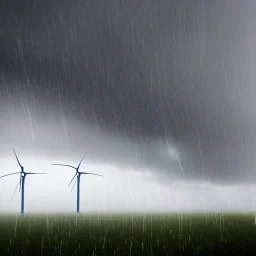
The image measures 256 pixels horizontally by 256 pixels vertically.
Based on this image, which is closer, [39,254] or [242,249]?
[39,254]

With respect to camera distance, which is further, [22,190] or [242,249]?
[22,190]

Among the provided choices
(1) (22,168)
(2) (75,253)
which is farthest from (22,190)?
(2) (75,253)

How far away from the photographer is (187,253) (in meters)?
75.0

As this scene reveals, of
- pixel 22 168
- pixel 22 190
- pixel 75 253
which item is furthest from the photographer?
pixel 22 190

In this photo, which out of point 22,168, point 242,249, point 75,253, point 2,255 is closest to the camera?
point 2,255

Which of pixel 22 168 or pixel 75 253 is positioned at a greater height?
pixel 22 168

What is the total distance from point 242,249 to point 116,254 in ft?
76.4

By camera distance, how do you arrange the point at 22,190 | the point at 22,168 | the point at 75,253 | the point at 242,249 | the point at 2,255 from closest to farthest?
the point at 2,255 < the point at 75,253 < the point at 242,249 < the point at 22,168 < the point at 22,190

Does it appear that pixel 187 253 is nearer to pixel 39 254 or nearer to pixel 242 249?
pixel 242 249

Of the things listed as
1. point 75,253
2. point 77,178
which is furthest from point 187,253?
point 77,178

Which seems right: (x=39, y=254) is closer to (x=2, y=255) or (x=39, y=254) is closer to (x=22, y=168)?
(x=2, y=255)

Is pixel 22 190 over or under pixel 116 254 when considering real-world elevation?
over

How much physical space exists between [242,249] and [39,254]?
118 ft

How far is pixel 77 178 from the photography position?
166m
